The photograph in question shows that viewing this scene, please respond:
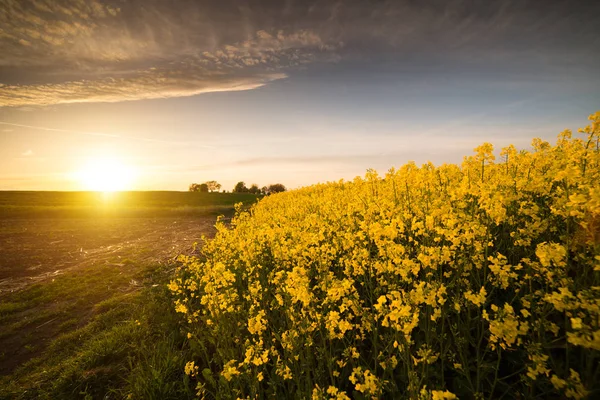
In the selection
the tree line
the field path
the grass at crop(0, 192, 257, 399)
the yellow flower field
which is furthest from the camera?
the tree line

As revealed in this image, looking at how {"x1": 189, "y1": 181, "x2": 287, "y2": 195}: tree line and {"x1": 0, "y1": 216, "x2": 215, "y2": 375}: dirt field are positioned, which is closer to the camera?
{"x1": 0, "y1": 216, "x2": 215, "y2": 375}: dirt field

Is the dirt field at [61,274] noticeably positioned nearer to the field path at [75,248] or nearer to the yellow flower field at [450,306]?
the field path at [75,248]

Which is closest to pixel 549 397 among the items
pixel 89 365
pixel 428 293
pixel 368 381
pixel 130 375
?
pixel 428 293

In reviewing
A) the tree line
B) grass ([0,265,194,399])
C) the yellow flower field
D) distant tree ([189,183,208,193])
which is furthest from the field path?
distant tree ([189,183,208,193])

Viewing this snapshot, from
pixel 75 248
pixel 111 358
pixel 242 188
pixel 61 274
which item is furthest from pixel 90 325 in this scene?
pixel 242 188

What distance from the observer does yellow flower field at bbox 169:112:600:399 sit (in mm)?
2578

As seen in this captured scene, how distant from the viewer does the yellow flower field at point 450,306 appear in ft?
8.46

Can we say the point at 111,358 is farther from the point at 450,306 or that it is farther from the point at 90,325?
the point at 450,306

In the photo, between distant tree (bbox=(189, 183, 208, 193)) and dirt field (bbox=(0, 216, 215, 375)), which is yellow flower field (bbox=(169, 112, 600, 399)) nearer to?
dirt field (bbox=(0, 216, 215, 375))

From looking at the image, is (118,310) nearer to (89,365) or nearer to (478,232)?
(89,365)

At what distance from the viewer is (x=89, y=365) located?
5.29 meters

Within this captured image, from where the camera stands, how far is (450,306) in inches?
136

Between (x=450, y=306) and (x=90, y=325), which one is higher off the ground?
(x=450, y=306)

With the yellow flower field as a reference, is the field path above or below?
below
